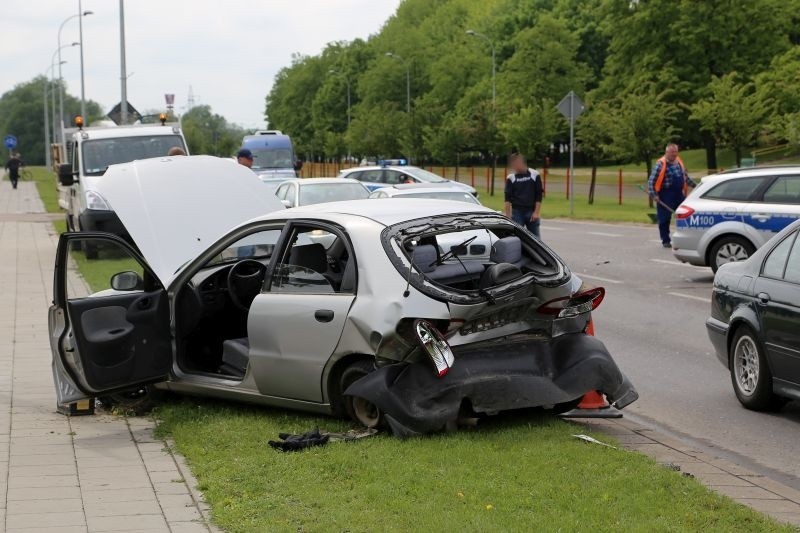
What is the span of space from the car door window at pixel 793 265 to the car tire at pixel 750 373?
502mm

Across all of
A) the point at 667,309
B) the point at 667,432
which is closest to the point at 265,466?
the point at 667,432

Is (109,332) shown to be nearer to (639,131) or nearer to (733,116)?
(639,131)

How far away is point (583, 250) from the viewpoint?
876 inches

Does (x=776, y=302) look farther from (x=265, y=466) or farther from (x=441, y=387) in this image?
(x=265, y=466)

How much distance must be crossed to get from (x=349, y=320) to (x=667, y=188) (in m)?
16.3

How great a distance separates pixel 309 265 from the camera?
7.79 metres

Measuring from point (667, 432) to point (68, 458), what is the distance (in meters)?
3.90

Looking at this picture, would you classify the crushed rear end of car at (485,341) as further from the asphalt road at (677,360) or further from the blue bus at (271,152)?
the blue bus at (271,152)

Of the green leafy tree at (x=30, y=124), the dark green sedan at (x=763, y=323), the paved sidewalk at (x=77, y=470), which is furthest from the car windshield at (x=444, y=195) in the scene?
the green leafy tree at (x=30, y=124)

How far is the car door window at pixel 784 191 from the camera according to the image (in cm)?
1585

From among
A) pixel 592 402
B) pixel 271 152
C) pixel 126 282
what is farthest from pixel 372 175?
pixel 592 402

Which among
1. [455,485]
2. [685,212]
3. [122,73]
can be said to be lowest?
[455,485]

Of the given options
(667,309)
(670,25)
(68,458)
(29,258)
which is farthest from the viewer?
(670,25)

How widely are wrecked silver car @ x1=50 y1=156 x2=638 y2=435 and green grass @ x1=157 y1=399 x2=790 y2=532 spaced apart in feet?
1.01
